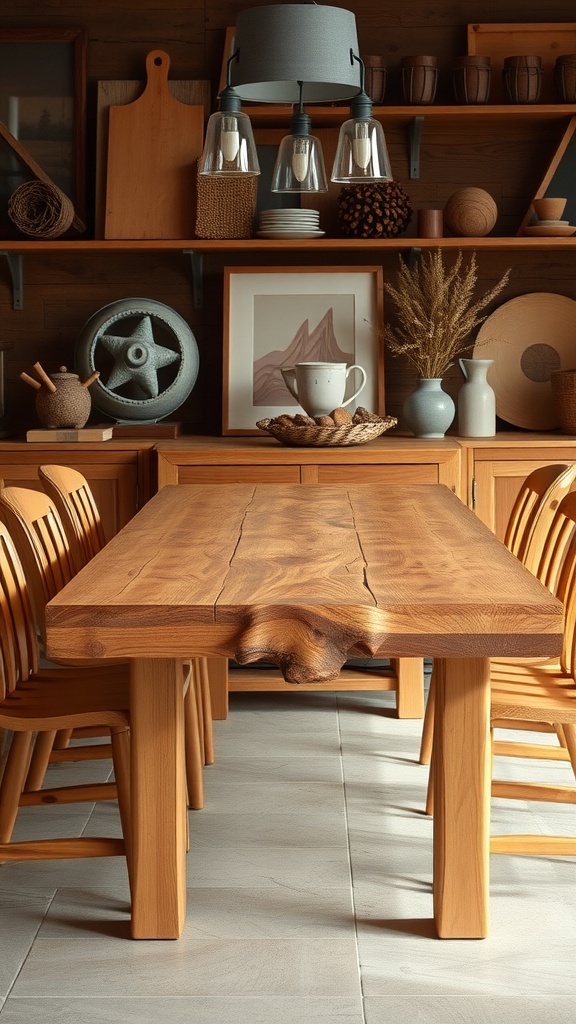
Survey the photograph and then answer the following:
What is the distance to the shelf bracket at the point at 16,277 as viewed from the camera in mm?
4426

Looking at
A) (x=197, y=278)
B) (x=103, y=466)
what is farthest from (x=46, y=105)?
(x=103, y=466)

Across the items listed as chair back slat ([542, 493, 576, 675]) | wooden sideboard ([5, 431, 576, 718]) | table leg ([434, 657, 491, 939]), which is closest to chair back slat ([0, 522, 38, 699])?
table leg ([434, 657, 491, 939])

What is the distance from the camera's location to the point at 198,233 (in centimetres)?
422

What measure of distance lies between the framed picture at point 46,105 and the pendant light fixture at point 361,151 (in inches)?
85.4

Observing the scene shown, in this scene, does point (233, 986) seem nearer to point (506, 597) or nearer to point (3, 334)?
point (506, 597)

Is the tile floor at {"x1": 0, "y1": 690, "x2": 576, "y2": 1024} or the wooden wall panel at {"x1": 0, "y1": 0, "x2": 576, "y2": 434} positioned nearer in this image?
the tile floor at {"x1": 0, "y1": 690, "x2": 576, "y2": 1024}

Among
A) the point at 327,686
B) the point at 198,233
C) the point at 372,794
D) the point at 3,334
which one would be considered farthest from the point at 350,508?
the point at 3,334

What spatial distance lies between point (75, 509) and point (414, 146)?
85.1 inches

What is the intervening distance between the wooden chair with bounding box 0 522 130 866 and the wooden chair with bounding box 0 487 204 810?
0.23 feet

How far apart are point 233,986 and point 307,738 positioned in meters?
1.48

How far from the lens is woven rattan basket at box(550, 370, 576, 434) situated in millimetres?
4105

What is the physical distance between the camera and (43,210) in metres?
4.19

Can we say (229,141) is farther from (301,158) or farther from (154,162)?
(154,162)

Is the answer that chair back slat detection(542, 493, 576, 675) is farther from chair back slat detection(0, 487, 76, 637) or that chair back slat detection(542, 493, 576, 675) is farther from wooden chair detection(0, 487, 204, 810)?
chair back slat detection(0, 487, 76, 637)
